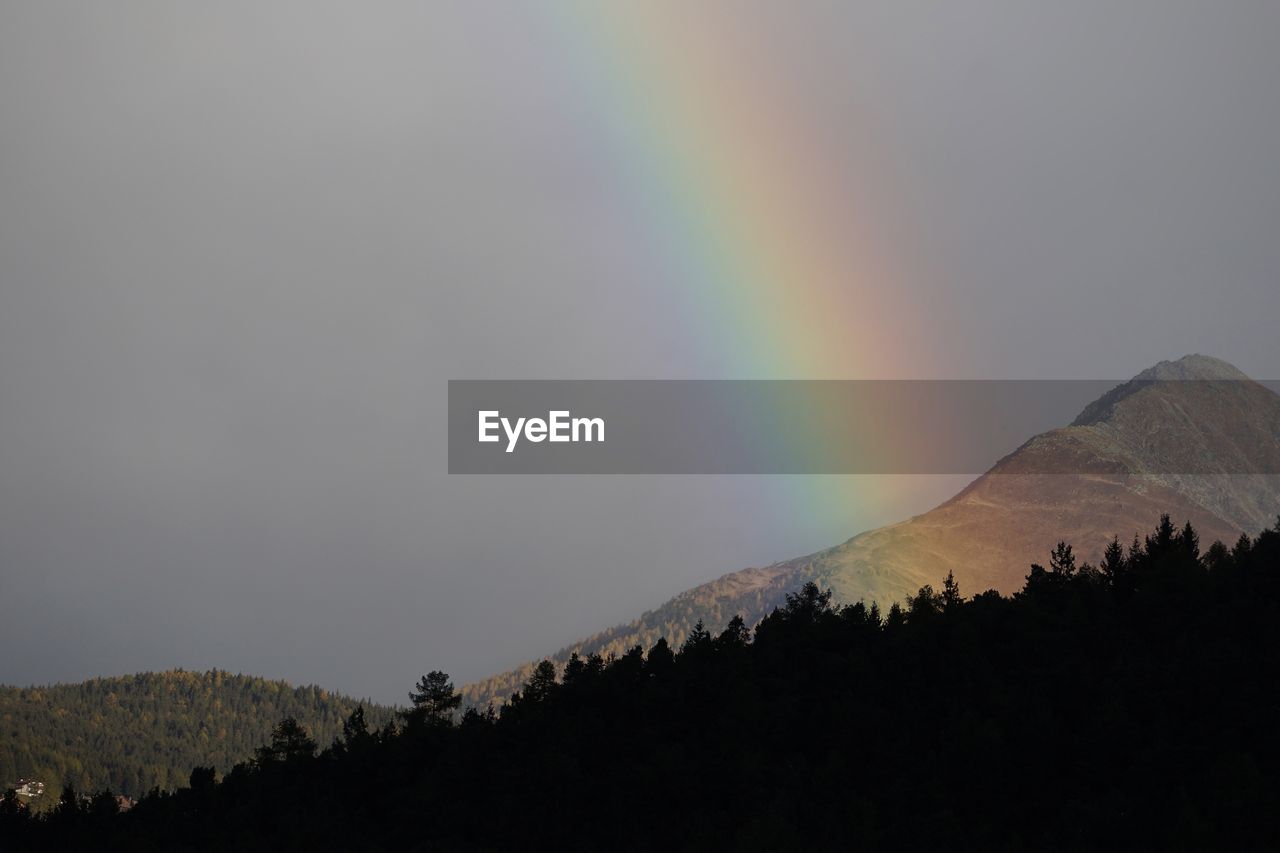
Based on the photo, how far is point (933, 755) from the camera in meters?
152

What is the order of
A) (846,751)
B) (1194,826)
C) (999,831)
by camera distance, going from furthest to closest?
(846,751) → (999,831) → (1194,826)

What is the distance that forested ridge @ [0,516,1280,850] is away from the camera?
132125 millimetres

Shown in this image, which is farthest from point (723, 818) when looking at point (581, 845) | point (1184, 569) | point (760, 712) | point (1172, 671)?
point (1184, 569)

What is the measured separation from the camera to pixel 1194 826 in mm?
110625

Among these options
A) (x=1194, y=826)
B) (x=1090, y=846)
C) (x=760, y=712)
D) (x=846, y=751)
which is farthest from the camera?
(x=760, y=712)

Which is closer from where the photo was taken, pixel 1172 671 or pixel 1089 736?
pixel 1089 736

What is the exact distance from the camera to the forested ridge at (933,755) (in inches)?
5202

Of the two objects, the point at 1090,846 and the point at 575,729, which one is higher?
the point at 575,729

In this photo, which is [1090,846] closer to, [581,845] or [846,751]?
[846,751]

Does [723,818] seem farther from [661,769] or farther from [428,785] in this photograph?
[428,785]

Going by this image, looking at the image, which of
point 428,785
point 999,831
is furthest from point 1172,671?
point 428,785

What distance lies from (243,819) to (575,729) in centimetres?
5054

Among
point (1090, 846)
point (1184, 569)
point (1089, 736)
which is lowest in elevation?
point (1090, 846)

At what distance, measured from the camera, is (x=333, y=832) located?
17550 cm
